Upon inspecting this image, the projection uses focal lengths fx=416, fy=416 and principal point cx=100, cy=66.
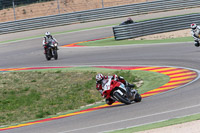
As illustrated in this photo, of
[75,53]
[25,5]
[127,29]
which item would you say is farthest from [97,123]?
[25,5]

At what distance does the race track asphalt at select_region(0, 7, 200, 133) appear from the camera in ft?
32.5

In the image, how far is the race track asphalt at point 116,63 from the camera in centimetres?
990

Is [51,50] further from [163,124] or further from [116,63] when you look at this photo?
[163,124]

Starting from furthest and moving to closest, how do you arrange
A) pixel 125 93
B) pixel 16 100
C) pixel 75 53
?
pixel 75 53 → pixel 16 100 → pixel 125 93

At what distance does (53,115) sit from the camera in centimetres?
1334

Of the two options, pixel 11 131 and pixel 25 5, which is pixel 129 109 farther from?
pixel 25 5

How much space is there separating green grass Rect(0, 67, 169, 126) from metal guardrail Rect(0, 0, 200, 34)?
1450 cm

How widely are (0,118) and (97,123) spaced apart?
199 inches

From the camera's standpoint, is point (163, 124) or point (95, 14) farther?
point (95, 14)

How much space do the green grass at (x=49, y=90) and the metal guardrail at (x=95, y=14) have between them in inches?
571

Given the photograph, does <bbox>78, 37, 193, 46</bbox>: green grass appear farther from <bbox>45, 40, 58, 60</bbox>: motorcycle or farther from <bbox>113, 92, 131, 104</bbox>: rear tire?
<bbox>113, 92, 131, 104</bbox>: rear tire

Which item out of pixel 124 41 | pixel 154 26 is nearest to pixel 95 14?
pixel 154 26

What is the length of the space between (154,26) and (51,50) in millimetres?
8269

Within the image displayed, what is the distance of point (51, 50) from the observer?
24203 mm
